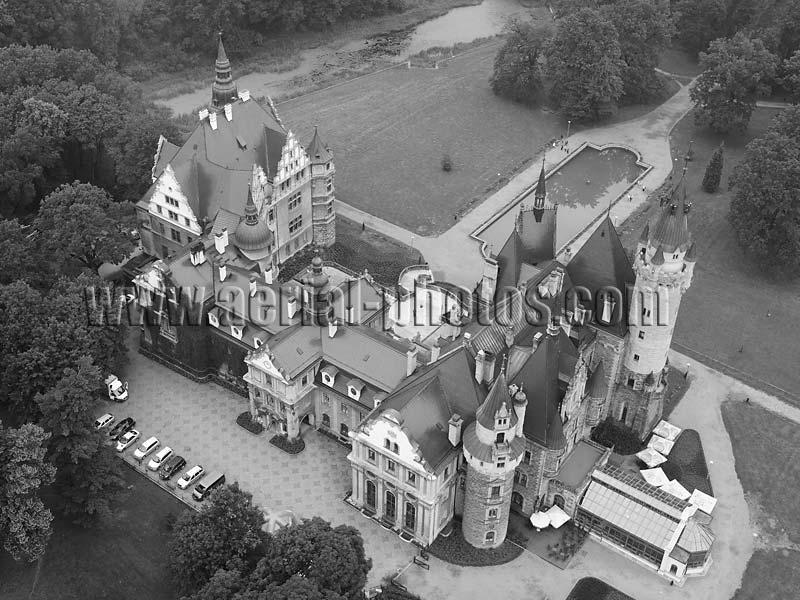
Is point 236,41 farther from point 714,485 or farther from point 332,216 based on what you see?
point 714,485

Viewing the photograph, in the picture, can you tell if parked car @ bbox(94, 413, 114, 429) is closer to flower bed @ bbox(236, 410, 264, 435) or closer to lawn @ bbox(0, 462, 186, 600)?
lawn @ bbox(0, 462, 186, 600)

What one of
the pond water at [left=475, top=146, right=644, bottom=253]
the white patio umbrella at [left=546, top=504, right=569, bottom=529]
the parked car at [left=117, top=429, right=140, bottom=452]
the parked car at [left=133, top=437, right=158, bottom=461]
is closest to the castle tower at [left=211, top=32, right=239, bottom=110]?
the pond water at [left=475, top=146, right=644, bottom=253]

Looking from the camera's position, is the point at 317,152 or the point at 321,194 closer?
the point at 317,152

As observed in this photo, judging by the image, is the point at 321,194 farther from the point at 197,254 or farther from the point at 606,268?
the point at 606,268

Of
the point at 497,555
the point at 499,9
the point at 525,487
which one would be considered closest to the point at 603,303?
the point at 525,487

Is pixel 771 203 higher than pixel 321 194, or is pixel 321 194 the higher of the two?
pixel 321 194

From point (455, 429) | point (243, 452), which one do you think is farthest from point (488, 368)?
point (243, 452)
